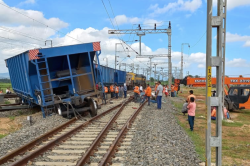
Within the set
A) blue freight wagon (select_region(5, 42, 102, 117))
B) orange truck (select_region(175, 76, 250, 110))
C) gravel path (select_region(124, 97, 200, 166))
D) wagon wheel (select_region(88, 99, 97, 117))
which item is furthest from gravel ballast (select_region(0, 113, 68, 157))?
orange truck (select_region(175, 76, 250, 110))

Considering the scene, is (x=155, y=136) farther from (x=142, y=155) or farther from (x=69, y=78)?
(x=69, y=78)

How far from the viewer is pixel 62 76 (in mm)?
11148

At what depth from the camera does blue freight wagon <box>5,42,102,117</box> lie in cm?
1038

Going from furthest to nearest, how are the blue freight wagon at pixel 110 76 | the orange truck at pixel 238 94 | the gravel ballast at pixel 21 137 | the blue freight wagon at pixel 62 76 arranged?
the blue freight wagon at pixel 110 76
the orange truck at pixel 238 94
the blue freight wagon at pixel 62 76
the gravel ballast at pixel 21 137

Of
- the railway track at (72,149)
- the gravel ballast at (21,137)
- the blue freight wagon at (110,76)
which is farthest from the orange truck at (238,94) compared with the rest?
the gravel ballast at (21,137)

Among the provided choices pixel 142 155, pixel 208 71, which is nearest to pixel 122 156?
pixel 142 155

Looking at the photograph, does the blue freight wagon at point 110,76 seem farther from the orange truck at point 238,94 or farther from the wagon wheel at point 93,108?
the orange truck at point 238,94

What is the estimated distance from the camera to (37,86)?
1132 cm

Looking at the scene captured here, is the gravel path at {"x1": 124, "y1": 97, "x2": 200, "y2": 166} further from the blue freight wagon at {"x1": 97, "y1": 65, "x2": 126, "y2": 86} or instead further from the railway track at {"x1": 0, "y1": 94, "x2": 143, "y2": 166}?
the blue freight wagon at {"x1": 97, "y1": 65, "x2": 126, "y2": 86}

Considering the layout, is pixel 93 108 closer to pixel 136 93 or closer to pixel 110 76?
pixel 136 93

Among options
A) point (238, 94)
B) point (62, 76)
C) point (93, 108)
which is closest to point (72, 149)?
point (93, 108)

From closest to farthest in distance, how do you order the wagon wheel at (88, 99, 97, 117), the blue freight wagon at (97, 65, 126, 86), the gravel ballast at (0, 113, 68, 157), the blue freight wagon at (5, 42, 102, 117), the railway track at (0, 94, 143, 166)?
the railway track at (0, 94, 143, 166) → the gravel ballast at (0, 113, 68, 157) → the blue freight wagon at (5, 42, 102, 117) → the wagon wheel at (88, 99, 97, 117) → the blue freight wagon at (97, 65, 126, 86)

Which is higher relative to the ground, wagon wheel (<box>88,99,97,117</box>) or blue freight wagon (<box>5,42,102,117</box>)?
blue freight wagon (<box>5,42,102,117</box>)

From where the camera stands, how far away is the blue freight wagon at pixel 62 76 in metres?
10.4
